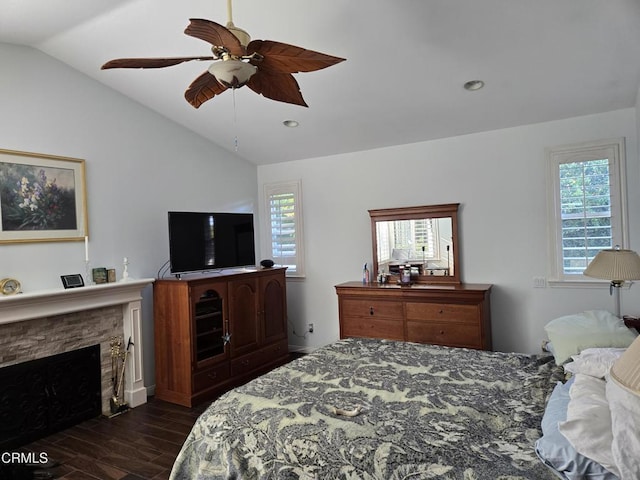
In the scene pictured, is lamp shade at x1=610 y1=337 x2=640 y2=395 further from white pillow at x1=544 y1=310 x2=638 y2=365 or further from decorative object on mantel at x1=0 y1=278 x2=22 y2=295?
decorative object on mantel at x1=0 y1=278 x2=22 y2=295

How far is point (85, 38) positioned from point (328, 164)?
2.82 meters

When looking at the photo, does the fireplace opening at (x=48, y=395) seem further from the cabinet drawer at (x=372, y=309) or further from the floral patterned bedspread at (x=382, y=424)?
the cabinet drawer at (x=372, y=309)

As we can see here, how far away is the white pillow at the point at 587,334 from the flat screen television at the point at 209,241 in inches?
121

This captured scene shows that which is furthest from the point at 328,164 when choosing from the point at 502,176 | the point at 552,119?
the point at 552,119

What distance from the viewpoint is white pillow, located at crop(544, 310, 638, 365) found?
85.4 inches

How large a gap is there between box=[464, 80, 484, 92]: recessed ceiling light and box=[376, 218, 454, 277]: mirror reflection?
4.70 feet

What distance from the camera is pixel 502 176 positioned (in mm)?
4105

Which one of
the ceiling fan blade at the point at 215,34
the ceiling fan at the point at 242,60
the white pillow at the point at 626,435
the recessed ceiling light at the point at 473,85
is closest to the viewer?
the white pillow at the point at 626,435

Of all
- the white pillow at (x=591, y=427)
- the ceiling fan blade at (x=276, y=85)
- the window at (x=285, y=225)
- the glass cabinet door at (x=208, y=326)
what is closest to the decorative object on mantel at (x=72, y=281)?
the glass cabinet door at (x=208, y=326)

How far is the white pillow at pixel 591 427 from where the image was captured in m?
1.29

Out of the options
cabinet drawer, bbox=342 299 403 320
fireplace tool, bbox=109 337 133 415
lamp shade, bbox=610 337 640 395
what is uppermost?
lamp shade, bbox=610 337 640 395

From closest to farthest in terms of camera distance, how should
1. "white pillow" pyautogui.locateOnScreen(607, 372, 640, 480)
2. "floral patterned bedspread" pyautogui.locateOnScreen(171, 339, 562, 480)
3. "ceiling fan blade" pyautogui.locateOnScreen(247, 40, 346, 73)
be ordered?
"white pillow" pyautogui.locateOnScreen(607, 372, 640, 480), "floral patterned bedspread" pyautogui.locateOnScreen(171, 339, 562, 480), "ceiling fan blade" pyautogui.locateOnScreen(247, 40, 346, 73)

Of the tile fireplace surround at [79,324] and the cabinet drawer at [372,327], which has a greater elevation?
the tile fireplace surround at [79,324]

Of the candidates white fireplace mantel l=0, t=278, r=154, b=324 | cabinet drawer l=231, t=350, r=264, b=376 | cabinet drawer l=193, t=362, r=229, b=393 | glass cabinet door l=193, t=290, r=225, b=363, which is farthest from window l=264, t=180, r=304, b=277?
white fireplace mantel l=0, t=278, r=154, b=324
